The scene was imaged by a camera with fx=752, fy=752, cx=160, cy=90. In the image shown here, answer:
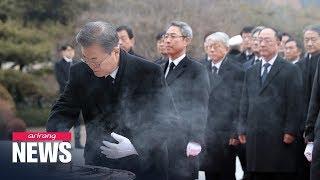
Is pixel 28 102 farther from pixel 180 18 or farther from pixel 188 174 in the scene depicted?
pixel 188 174

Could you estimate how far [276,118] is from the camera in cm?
661

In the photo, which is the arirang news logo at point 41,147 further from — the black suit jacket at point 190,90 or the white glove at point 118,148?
the black suit jacket at point 190,90

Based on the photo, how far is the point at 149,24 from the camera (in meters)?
15.9

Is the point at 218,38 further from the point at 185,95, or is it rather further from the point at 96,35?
the point at 96,35

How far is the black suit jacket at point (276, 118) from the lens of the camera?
21.5ft

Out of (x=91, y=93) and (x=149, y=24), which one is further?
(x=149, y=24)

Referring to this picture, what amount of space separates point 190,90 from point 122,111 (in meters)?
1.71

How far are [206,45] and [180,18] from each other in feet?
28.8

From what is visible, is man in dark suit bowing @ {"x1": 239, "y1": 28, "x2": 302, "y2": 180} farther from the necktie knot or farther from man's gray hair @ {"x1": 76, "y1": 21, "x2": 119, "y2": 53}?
man's gray hair @ {"x1": 76, "y1": 21, "x2": 119, "y2": 53}

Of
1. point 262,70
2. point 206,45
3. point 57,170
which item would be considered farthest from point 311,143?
point 57,170

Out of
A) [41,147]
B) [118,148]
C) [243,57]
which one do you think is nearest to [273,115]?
[118,148]

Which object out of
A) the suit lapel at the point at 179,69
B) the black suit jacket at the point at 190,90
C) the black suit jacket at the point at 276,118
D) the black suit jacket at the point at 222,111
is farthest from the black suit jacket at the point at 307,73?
the suit lapel at the point at 179,69

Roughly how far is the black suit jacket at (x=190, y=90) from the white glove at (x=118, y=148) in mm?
1704

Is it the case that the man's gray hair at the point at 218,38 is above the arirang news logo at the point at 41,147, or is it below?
above
